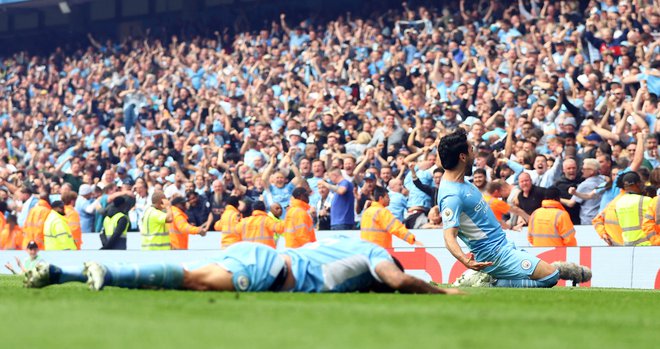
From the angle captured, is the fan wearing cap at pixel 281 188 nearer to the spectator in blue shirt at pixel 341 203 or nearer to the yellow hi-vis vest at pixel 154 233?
the spectator in blue shirt at pixel 341 203

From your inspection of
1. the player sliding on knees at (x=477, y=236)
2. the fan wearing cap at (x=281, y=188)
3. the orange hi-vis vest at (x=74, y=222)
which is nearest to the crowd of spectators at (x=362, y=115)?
the fan wearing cap at (x=281, y=188)

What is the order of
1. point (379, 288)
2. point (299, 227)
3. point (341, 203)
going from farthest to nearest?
point (341, 203) → point (299, 227) → point (379, 288)

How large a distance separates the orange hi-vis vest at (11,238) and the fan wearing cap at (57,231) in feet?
9.41

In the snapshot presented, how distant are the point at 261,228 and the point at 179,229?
1935mm

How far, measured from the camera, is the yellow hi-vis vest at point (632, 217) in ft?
51.7

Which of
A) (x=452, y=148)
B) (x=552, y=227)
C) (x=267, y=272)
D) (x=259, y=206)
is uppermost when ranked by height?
(x=452, y=148)

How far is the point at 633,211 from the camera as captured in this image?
15.9 meters

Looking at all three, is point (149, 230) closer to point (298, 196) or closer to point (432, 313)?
point (298, 196)

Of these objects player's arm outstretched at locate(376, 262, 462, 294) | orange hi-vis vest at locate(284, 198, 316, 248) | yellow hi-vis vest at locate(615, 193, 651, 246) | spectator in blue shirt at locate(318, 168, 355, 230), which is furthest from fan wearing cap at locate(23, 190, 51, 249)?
player's arm outstretched at locate(376, 262, 462, 294)

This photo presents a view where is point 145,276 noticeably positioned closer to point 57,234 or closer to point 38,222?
point 57,234

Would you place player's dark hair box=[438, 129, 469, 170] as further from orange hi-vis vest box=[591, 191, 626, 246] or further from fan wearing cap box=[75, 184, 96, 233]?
fan wearing cap box=[75, 184, 96, 233]

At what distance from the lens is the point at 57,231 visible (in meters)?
22.0

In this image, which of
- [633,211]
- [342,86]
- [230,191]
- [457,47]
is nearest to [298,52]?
[342,86]

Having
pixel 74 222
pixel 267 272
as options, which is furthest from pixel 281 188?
pixel 267 272
